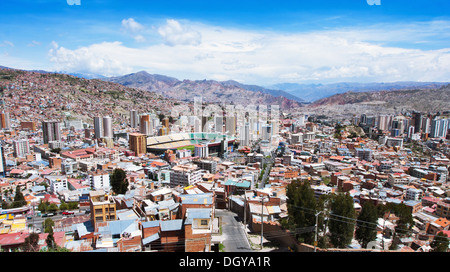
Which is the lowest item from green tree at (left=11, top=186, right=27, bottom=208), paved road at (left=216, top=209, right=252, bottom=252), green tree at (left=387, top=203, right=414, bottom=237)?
green tree at (left=11, top=186, right=27, bottom=208)

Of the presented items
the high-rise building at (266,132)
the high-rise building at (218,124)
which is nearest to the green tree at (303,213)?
the high-rise building at (266,132)

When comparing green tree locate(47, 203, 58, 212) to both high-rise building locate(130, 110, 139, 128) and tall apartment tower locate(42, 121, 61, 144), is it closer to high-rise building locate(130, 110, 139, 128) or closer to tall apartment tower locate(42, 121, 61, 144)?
tall apartment tower locate(42, 121, 61, 144)

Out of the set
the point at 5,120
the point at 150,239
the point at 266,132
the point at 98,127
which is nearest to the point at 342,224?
the point at 150,239

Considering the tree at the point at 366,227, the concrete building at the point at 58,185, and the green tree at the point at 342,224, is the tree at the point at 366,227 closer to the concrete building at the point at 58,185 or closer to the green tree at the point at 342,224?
the green tree at the point at 342,224

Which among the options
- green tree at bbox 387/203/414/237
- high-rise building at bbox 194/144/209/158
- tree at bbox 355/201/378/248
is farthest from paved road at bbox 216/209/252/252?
high-rise building at bbox 194/144/209/158

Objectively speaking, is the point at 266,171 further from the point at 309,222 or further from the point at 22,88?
the point at 22,88
